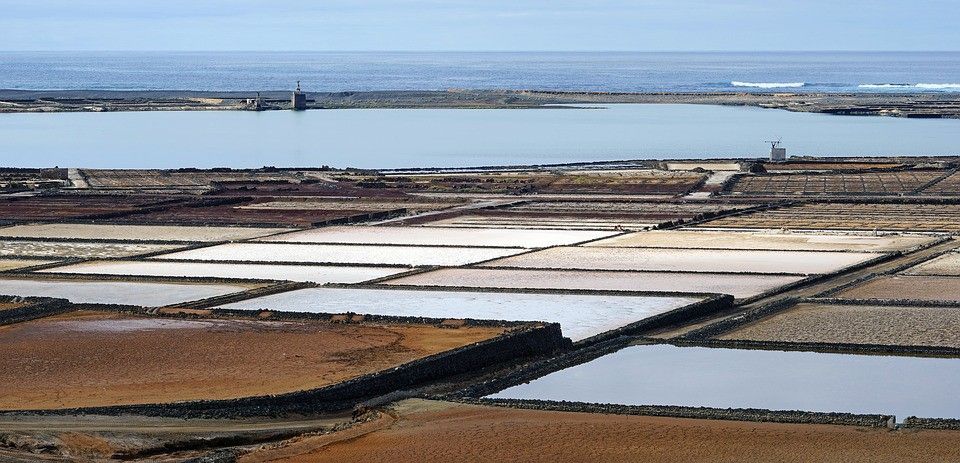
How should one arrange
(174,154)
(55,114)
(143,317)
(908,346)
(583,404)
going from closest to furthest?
(583,404) → (908,346) → (143,317) → (174,154) → (55,114)

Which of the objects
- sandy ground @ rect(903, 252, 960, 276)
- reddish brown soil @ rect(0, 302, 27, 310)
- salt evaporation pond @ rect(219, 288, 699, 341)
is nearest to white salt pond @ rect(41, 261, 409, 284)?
salt evaporation pond @ rect(219, 288, 699, 341)

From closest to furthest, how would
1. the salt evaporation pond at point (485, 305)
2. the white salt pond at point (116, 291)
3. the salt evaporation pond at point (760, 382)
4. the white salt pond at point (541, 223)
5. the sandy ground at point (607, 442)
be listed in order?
the sandy ground at point (607, 442) < the salt evaporation pond at point (760, 382) < the salt evaporation pond at point (485, 305) < the white salt pond at point (116, 291) < the white salt pond at point (541, 223)

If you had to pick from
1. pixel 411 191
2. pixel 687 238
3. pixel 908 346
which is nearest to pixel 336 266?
pixel 687 238

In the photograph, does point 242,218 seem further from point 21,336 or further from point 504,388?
point 504,388

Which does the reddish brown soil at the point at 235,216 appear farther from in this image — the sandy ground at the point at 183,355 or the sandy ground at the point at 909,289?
the sandy ground at the point at 909,289

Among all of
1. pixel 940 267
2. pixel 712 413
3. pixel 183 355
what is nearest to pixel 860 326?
pixel 712 413

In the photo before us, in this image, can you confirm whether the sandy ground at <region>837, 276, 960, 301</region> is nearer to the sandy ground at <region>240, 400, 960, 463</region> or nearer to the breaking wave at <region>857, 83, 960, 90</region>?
the sandy ground at <region>240, 400, 960, 463</region>

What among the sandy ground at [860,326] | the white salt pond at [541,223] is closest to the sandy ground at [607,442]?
the sandy ground at [860,326]

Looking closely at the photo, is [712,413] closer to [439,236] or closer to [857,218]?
[439,236]
